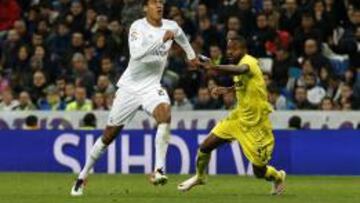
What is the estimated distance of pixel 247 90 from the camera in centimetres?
1491

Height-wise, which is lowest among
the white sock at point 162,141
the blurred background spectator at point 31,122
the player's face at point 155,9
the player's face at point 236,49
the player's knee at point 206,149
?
the blurred background spectator at point 31,122

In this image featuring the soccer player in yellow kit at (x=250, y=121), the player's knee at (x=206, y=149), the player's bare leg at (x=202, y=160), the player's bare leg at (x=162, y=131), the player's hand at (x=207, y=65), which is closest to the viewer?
the player's hand at (x=207, y=65)

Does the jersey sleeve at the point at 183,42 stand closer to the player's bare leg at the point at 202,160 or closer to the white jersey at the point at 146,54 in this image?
the white jersey at the point at 146,54

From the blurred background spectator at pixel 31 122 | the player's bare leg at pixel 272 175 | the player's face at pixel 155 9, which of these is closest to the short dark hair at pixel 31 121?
the blurred background spectator at pixel 31 122

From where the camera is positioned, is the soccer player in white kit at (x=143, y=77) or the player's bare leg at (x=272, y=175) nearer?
the soccer player in white kit at (x=143, y=77)

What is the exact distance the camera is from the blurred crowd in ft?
75.6

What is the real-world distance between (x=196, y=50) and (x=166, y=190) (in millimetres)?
8717

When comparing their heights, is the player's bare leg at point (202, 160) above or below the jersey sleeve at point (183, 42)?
below

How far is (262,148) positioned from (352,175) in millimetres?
6328

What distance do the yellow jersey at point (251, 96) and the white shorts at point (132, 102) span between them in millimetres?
951

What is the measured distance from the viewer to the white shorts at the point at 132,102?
1475 centimetres

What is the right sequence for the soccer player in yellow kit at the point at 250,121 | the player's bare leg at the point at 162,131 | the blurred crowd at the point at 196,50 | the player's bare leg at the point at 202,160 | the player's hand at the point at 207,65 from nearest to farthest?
the player's hand at the point at 207,65 < the player's bare leg at the point at 162,131 < the soccer player in yellow kit at the point at 250,121 < the player's bare leg at the point at 202,160 < the blurred crowd at the point at 196,50

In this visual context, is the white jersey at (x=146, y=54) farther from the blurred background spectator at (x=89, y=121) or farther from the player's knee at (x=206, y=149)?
the blurred background spectator at (x=89, y=121)

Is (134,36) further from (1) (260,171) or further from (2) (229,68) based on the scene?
(1) (260,171)
